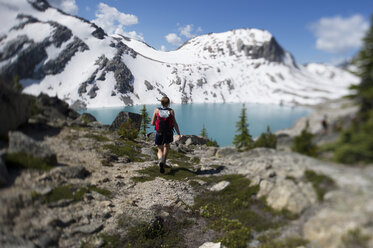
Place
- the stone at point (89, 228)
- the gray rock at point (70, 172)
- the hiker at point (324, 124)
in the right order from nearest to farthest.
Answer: the hiker at point (324, 124), the stone at point (89, 228), the gray rock at point (70, 172)

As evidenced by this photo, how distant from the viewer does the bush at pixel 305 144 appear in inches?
116

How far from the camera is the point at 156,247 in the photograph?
5332mm

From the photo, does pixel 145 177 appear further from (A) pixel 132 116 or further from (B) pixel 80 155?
(A) pixel 132 116

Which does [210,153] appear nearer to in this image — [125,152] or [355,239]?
[125,152]

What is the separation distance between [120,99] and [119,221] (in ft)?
46.4

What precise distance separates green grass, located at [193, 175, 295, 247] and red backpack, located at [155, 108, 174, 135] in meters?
3.05

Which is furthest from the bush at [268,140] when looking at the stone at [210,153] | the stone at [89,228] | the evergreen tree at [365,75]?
the stone at [210,153]

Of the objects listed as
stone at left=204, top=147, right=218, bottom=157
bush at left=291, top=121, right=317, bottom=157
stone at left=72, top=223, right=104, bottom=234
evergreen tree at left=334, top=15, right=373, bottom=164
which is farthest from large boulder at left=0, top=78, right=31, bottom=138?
stone at left=204, top=147, right=218, bottom=157

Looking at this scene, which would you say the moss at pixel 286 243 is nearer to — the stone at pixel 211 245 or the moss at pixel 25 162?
the stone at pixel 211 245

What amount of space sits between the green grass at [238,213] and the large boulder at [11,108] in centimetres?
545

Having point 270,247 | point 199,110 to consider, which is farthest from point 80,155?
point 199,110

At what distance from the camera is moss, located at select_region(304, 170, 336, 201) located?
2.74m

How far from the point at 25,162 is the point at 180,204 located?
16.5 ft

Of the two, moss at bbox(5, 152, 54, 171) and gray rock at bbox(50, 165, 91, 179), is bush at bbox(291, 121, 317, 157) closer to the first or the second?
moss at bbox(5, 152, 54, 171)
